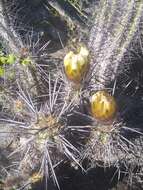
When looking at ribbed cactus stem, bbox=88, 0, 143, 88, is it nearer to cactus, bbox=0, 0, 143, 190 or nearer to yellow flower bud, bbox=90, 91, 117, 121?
cactus, bbox=0, 0, 143, 190

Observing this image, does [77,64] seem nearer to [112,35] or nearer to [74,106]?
[74,106]

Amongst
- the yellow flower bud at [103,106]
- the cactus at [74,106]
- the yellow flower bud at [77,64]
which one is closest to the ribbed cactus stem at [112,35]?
the cactus at [74,106]

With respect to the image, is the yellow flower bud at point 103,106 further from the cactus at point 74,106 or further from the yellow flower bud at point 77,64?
the yellow flower bud at point 77,64

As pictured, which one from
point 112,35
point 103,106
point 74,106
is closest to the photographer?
point 103,106

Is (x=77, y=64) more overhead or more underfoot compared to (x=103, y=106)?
more overhead

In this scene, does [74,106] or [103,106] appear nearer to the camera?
[103,106]

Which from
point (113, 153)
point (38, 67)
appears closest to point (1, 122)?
point (38, 67)

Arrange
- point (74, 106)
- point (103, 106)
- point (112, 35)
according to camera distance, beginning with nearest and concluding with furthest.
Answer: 1. point (103, 106)
2. point (74, 106)
3. point (112, 35)

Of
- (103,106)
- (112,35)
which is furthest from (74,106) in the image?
(112,35)
